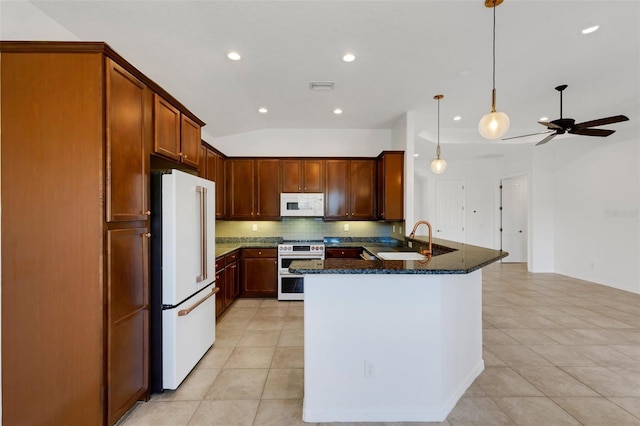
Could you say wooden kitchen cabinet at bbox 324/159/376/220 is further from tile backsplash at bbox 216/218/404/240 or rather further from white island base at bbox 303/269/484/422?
white island base at bbox 303/269/484/422

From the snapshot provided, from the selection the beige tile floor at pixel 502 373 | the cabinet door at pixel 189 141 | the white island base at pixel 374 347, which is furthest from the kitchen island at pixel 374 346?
the cabinet door at pixel 189 141

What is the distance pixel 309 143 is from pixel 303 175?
712 millimetres

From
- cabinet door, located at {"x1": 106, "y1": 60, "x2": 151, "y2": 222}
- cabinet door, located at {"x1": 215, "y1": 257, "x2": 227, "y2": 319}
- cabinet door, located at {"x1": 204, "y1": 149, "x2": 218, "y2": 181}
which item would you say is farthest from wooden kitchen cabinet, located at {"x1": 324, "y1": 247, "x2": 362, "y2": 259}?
cabinet door, located at {"x1": 106, "y1": 60, "x2": 151, "y2": 222}

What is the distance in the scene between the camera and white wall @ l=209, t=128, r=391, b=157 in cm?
499

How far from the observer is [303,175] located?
475 cm

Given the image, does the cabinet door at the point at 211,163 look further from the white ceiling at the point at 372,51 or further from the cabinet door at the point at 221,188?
the white ceiling at the point at 372,51

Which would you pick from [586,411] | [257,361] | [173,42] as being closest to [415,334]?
[586,411]

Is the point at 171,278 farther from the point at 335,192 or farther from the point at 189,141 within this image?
the point at 335,192

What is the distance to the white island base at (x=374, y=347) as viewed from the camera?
1803 mm

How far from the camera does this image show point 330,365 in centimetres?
181

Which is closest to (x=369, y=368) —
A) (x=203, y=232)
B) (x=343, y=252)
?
(x=203, y=232)

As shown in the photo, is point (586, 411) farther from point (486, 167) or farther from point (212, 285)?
point (486, 167)

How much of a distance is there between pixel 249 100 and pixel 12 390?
344 centimetres

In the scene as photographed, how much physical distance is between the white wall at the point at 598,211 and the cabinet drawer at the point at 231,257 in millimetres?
6715
